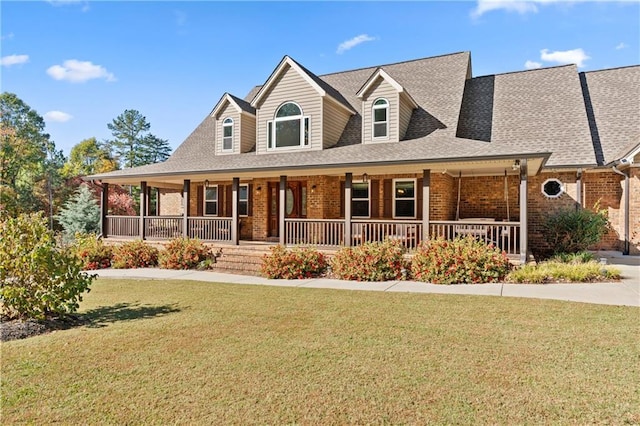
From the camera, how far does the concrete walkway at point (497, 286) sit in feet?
24.7

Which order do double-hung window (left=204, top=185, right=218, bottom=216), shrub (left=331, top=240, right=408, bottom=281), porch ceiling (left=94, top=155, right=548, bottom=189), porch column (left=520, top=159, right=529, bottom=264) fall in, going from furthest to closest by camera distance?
double-hung window (left=204, top=185, right=218, bottom=216), porch ceiling (left=94, top=155, right=548, bottom=189), shrub (left=331, top=240, right=408, bottom=281), porch column (left=520, top=159, right=529, bottom=264)

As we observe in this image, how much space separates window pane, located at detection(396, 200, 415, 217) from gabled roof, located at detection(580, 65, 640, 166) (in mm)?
6597

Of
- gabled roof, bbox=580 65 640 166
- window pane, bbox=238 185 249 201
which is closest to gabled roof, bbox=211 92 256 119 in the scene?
window pane, bbox=238 185 249 201

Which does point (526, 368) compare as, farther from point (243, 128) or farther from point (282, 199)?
point (243, 128)

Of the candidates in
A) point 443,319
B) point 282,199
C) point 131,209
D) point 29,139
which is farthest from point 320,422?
point 29,139

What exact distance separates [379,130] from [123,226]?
10924 mm

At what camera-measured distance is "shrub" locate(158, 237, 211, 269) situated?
12.6 meters

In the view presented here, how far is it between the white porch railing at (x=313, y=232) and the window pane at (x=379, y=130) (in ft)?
11.6

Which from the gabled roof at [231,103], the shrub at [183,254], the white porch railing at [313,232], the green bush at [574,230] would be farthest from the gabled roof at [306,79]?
the green bush at [574,230]

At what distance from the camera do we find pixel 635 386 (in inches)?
144

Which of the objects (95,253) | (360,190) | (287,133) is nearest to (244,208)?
(287,133)

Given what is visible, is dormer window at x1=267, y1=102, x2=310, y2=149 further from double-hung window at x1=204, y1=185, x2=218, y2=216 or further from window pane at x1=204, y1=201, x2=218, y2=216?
window pane at x1=204, y1=201, x2=218, y2=216

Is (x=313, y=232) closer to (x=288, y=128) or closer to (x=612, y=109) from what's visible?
(x=288, y=128)

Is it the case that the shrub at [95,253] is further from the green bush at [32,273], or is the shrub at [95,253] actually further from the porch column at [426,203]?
the porch column at [426,203]
